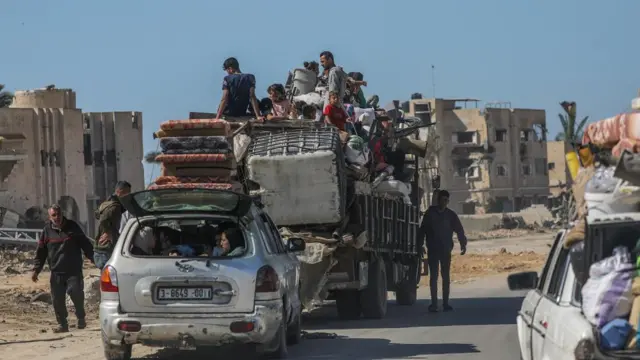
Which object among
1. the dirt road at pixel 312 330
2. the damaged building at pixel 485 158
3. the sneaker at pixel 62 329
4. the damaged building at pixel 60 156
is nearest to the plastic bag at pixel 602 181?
the dirt road at pixel 312 330

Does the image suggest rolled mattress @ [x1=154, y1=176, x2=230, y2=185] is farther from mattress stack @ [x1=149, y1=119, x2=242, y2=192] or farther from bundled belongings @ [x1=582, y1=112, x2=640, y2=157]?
bundled belongings @ [x1=582, y1=112, x2=640, y2=157]

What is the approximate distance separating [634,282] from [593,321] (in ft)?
1.07

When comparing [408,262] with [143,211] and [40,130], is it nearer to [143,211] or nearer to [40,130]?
[143,211]

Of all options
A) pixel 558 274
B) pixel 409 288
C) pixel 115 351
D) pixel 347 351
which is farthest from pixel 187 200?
pixel 409 288

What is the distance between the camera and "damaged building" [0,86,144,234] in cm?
5784

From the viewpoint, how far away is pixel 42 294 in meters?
22.4

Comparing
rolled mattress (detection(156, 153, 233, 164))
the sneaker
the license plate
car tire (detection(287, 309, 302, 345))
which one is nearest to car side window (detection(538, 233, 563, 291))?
the license plate

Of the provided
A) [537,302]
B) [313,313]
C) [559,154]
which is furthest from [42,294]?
[559,154]

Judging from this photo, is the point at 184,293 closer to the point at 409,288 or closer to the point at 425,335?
the point at 425,335

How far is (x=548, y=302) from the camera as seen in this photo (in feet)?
26.8

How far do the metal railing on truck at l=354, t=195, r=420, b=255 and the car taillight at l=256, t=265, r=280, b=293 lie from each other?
5198 millimetres

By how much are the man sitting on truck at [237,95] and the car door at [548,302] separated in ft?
35.0

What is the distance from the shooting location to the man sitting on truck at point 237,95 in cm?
1892

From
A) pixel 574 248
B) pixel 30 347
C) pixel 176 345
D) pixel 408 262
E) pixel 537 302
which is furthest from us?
pixel 408 262
